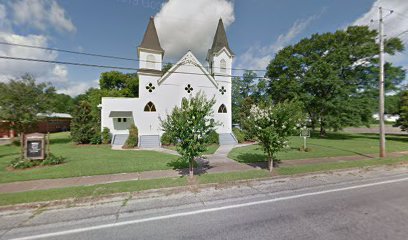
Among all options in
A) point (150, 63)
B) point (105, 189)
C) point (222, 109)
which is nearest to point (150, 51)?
point (150, 63)

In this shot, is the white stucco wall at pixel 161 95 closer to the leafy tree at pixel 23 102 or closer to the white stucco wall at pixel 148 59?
the white stucco wall at pixel 148 59

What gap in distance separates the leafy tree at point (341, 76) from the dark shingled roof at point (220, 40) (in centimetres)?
1030

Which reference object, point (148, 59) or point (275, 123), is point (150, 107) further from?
point (275, 123)

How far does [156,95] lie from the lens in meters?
20.8

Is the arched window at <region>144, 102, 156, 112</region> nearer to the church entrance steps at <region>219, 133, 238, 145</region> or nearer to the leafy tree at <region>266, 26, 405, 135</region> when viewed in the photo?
the church entrance steps at <region>219, 133, 238, 145</region>

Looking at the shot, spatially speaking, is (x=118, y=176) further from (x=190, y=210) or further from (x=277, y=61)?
(x=277, y=61)

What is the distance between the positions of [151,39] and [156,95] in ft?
25.4

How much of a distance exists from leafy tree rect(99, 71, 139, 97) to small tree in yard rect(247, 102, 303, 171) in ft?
140

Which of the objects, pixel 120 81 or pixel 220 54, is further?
pixel 120 81

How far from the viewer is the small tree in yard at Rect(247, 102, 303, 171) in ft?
26.5

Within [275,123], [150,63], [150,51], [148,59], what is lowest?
[275,123]

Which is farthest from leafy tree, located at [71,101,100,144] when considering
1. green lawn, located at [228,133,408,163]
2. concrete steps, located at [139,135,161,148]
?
green lawn, located at [228,133,408,163]

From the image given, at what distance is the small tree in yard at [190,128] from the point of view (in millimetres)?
7416

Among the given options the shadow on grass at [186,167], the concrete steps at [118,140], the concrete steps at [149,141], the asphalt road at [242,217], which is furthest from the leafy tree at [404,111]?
the concrete steps at [118,140]
